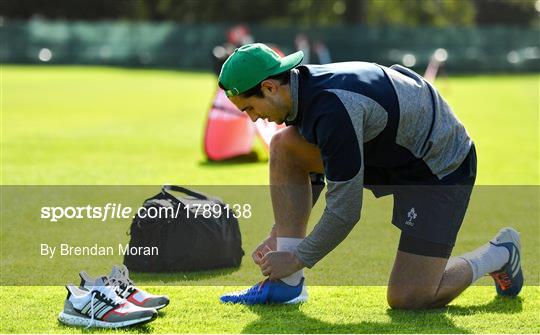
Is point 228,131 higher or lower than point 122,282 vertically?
lower

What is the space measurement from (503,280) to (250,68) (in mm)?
1940

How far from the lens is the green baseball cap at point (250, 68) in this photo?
4.68 meters

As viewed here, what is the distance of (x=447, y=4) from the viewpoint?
6244cm

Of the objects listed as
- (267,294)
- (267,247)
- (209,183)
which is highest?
(267,247)

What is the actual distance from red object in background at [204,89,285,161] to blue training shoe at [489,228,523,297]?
583cm

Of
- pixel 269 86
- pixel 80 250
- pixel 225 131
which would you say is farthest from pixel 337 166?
pixel 225 131

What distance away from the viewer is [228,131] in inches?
454

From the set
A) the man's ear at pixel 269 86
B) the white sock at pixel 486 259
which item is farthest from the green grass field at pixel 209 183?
the man's ear at pixel 269 86

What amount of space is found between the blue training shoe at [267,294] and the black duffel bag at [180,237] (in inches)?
27.0

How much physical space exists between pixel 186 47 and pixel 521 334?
3617 centimetres

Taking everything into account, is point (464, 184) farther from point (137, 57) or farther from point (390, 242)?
point (137, 57)

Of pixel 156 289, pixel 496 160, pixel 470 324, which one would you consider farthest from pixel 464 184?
pixel 496 160

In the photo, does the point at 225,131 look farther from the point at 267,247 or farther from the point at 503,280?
the point at 503,280

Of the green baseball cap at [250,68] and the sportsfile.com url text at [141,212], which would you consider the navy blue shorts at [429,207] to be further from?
the sportsfile.com url text at [141,212]
